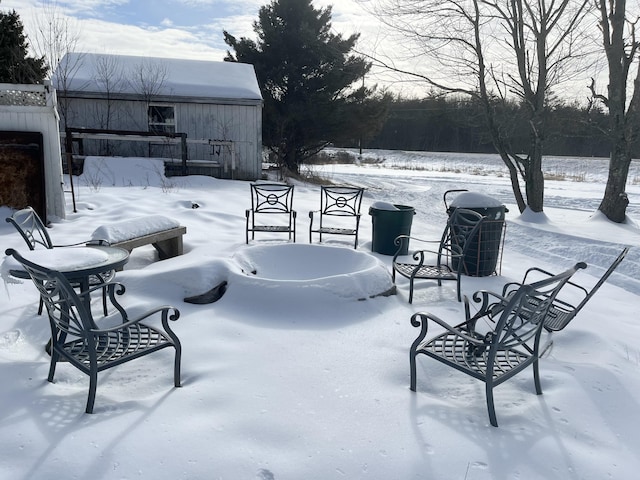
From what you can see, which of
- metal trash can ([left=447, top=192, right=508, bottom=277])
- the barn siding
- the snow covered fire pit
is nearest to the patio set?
the snow covered fire pit

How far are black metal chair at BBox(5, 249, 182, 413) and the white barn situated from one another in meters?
11.4

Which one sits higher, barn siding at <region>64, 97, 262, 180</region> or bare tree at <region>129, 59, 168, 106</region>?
bare tree at <region>129, 59, 168, 106</region>

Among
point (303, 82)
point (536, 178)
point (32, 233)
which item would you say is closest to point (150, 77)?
point (303, 82)

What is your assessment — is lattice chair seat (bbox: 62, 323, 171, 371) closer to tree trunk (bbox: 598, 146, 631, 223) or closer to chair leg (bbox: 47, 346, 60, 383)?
chair leg (bbox: 47, 346, 60, 383)

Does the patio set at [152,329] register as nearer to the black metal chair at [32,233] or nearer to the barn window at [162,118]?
the black metal chair at [32,233]

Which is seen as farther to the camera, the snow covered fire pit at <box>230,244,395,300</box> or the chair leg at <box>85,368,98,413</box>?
the snow covered fire pit at <box>230,244,395,300</box>

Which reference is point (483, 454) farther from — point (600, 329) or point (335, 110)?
point (335, 110)

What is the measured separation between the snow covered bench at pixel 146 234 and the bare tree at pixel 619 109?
9.67 metres

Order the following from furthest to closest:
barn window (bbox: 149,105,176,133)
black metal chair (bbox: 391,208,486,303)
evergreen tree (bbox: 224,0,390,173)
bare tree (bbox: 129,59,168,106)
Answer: evergreen tree (bbox: 224,0,390,173) < barn window (bbox: 149,105,176,133) < bare tree (bbox: 129,59,168,106) < black metal chair (bbox: 391,208,486,303)

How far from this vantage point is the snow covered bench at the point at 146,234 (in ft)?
15.4

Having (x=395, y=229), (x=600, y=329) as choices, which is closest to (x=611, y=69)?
(x=395, y=229)

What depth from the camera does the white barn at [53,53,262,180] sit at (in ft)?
46.9

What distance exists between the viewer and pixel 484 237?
5789 millimetres

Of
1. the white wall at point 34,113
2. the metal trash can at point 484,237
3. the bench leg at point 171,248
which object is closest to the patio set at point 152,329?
the bench leg at point 171,248
